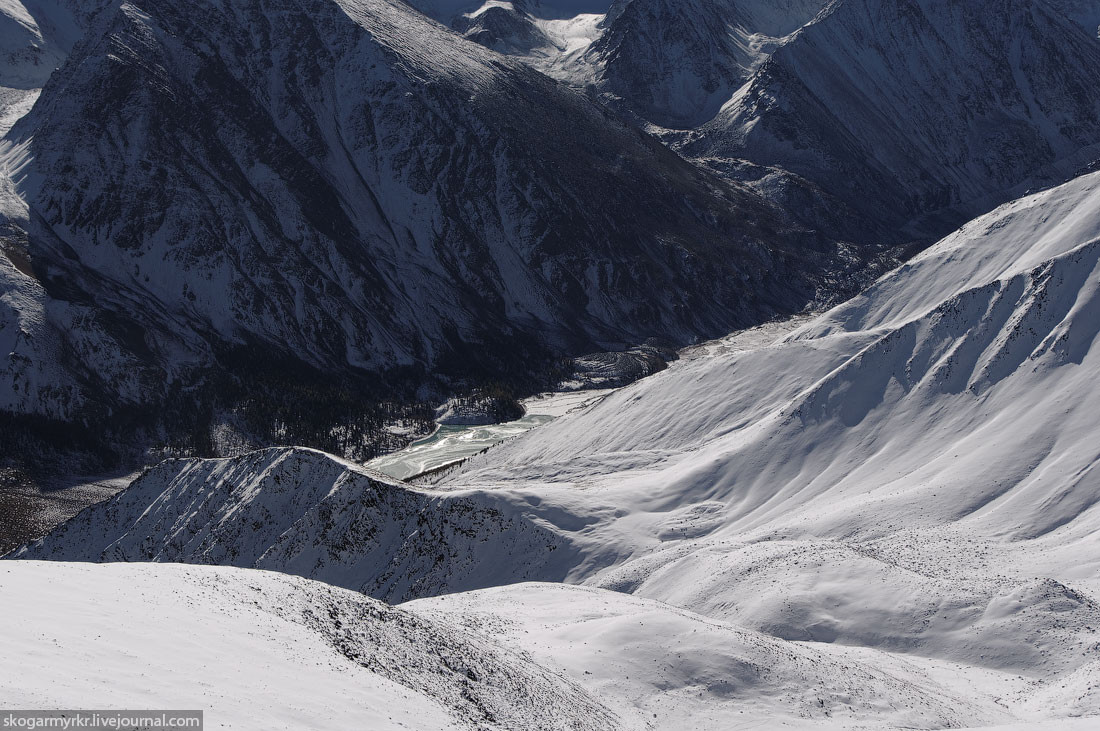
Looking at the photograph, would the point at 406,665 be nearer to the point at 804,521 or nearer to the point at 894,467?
the point at 804,521

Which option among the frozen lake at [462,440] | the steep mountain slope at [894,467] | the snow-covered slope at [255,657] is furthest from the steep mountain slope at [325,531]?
the frozen lake at [462,440]

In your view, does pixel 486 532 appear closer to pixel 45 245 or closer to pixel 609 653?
pixel 609 653

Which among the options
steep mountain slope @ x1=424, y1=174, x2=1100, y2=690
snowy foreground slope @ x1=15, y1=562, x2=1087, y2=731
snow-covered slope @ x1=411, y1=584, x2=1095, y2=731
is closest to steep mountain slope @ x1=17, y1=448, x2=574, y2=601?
steep mountain slope @ x1=424, y1=174, x2=1100, y2=690

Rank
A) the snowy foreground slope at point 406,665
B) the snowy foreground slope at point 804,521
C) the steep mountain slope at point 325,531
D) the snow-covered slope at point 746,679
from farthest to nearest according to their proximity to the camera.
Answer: the steep mountain slope at point 325,531 → the snowy foreground slope at point 804,521 → the snow-covered slope at point 746,679 → the snowy foreground slope at point 406,665

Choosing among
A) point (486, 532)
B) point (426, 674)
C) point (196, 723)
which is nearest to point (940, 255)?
point (486, 532)

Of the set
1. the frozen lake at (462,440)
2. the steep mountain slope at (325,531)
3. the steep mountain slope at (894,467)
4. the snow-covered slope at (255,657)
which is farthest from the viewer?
the frozen lake at (462,440)

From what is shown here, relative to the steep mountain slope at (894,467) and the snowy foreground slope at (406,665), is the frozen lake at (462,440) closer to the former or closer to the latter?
the steep mountain slope at (894,467)
